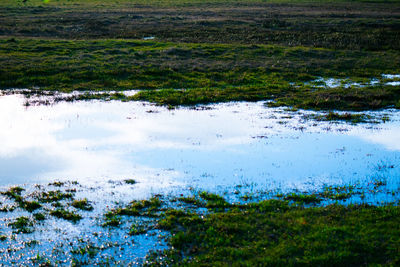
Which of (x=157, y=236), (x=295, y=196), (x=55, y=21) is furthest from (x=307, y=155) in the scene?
(x=55, y=21)

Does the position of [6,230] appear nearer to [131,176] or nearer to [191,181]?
[131,176]

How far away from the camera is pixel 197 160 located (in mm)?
17969

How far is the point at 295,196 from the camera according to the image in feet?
46.4

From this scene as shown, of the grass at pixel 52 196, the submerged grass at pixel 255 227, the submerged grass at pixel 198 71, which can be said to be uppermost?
the submerged grass at pixel 198 71

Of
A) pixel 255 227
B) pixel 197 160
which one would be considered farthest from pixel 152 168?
pixel 255 227

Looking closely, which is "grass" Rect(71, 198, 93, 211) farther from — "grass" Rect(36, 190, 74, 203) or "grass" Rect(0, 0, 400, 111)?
"grass" Rect(0, 0, 400, 111)

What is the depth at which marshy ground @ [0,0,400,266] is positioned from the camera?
1112 centimetres

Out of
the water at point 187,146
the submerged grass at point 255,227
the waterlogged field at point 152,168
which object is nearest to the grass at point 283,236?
the submerged grass at point 255,227

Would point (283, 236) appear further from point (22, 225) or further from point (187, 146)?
point (187, 146)

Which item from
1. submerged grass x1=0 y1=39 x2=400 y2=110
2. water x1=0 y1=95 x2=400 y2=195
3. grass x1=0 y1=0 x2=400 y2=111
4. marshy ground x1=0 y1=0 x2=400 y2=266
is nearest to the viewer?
marshy ground x1=0 y1=0 x2=400 y2=266

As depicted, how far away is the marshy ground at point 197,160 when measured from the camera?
36.5ft

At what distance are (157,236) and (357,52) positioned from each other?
40.9 meters

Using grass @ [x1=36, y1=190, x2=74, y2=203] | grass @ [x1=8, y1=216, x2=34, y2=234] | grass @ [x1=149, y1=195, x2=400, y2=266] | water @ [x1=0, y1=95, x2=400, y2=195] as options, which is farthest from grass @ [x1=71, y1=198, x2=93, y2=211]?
grass @ [x1=149, y1=195, x2=400, y2=266]

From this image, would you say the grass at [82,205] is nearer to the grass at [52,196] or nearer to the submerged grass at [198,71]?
the grass at [52,196]
